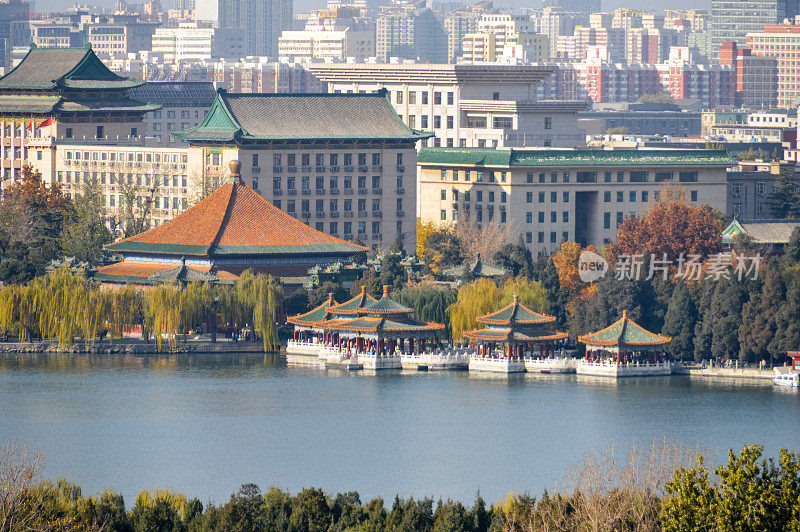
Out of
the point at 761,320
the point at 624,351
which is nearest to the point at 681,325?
the point at 624,351

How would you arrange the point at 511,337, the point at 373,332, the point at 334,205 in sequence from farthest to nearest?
the point at 334,205 < the point at 373,332 < the point at 511,337

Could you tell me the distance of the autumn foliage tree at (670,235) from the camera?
11094cm

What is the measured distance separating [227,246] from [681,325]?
75.8 ft

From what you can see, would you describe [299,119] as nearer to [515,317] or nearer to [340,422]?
[515,317]

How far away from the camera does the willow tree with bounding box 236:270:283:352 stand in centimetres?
10294

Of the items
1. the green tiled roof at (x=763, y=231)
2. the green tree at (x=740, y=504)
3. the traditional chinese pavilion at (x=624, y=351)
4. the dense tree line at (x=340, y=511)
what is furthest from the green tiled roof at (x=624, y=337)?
the green tree at (x=740, y=504)

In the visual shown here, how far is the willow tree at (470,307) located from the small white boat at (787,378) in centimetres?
1416

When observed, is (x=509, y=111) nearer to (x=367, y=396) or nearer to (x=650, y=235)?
(x=650, y=235)

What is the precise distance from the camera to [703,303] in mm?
97500

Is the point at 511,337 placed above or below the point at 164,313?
below

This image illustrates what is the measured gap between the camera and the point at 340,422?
82.4 m

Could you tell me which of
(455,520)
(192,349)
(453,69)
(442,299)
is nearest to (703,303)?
(442,299)

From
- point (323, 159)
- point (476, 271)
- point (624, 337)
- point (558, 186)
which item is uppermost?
point (323, 159)

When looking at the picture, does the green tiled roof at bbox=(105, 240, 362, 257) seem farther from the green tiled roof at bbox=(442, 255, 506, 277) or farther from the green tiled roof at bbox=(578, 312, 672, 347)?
the green tiled roof at bbox=(578, 312, 672, 347)
